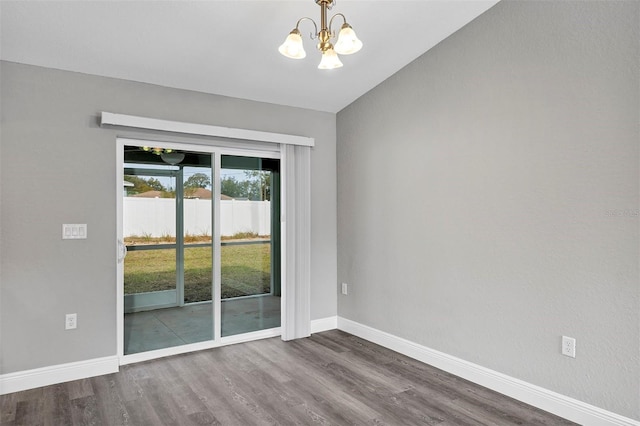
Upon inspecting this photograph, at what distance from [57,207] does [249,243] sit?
1751 mm

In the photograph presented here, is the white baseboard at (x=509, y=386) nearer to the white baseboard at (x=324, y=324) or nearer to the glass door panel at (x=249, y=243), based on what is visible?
the white baseboard at (x=324, y=324)

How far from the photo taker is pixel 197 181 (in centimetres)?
392

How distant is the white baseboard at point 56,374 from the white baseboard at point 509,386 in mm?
2493

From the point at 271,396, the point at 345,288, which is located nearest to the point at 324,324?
the point at 345,288

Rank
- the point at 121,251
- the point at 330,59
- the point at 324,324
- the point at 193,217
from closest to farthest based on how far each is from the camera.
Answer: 1. the point at 330,59
2. the point at 121,251
3. the point at 193,217
4. the point at 324,324

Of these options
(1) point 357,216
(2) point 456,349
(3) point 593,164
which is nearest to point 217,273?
(1) point 357,216

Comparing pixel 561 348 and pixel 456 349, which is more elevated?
pixel 561 348

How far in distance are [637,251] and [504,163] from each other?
3.32ft

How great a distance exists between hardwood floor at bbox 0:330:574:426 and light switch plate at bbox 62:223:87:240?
3.80ft

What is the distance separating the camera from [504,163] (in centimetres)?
299

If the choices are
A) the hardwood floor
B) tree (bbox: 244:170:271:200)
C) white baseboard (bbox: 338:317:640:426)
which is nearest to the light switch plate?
the hardwood floor

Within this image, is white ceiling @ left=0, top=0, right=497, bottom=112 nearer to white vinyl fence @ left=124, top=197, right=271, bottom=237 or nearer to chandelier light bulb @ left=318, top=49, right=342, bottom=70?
chandelier light bulb @ left=318, top=49, right=342, bottom=70

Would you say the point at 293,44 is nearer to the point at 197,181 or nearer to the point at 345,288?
the point at 197,181

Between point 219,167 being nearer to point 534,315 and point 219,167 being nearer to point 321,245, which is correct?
point 321,245
